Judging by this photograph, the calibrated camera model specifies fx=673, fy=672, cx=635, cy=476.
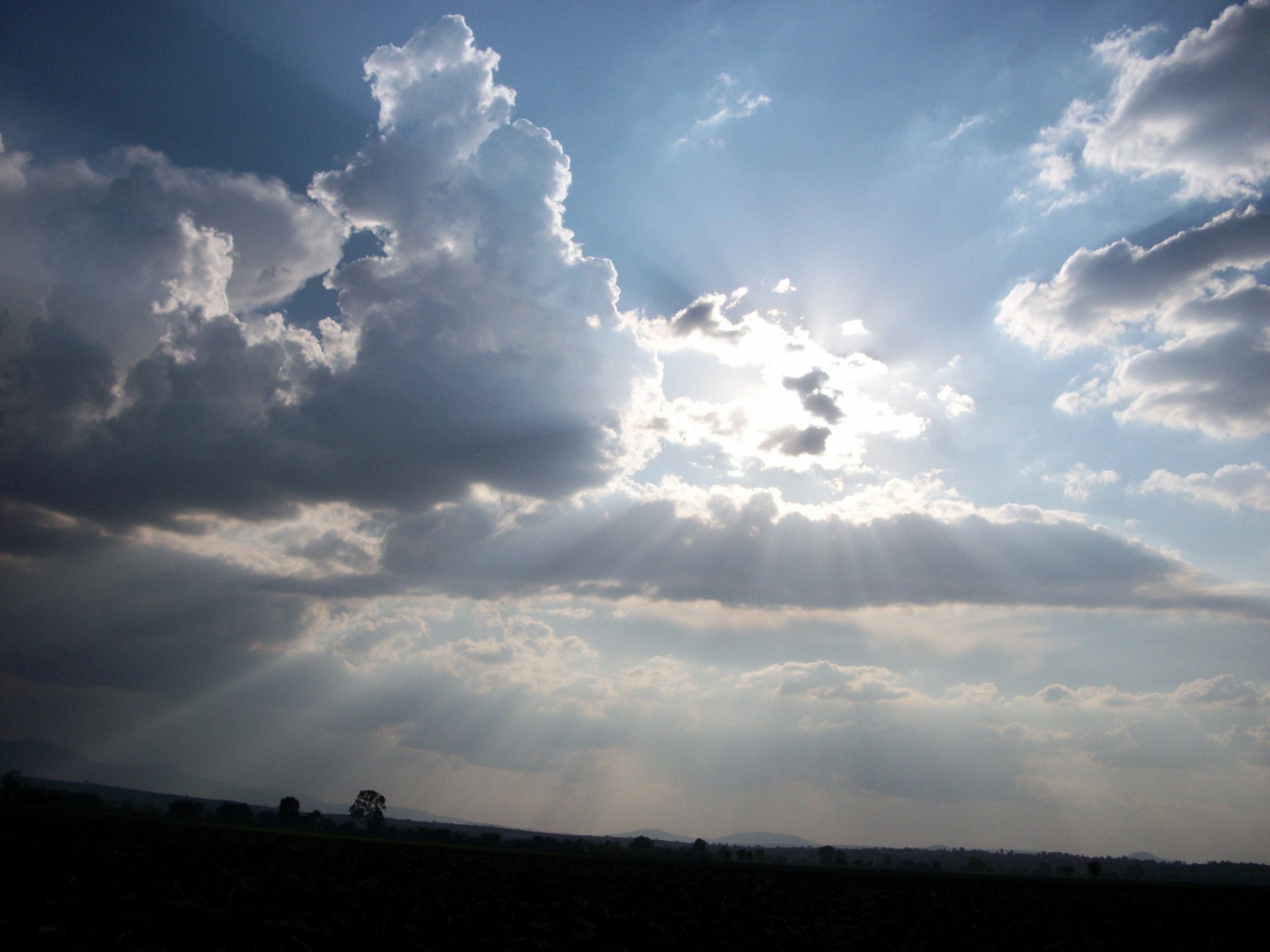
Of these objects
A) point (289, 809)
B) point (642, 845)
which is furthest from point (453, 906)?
point (289, 809)

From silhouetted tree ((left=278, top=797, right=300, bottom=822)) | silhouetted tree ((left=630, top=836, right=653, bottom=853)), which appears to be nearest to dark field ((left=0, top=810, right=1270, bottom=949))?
silhouetted tree ((left=630, top=836, right=653, bottom=853))

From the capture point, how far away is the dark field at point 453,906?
2105 cm

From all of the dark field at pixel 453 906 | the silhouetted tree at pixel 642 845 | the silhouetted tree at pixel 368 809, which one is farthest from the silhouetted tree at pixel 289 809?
the dark field at pixel 453 906

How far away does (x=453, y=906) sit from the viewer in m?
26.0

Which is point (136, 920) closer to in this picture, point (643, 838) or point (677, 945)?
point (677, 945)

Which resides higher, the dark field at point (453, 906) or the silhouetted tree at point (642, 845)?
the dark field at point (453, 906)

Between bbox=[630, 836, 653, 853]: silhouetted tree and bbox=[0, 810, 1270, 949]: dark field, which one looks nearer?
bbox=[0, 810, 1270, 949]: dark field

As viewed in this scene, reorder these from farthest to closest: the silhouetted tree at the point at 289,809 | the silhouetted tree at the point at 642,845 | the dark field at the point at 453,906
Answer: the silhouetted tree at the point at 289,809 < the silhouetted tree at the point at 642,845 < the dark field at the point at 453,906

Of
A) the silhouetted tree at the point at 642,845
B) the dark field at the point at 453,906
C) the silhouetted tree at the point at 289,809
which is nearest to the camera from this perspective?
the dark field at the point at 453,906

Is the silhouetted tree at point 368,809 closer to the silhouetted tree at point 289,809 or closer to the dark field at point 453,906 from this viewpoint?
the silhouetted tree at point 289,809

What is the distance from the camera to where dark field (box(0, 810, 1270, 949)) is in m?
21.0

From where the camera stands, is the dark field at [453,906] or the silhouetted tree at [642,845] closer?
the dark field at [453,906]

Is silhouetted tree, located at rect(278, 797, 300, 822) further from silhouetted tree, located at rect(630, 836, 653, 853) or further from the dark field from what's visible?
the dark field

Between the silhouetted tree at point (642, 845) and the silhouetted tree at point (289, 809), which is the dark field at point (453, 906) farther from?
the silhouetted tree at point (289, 809)
